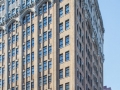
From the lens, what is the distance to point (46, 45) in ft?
268

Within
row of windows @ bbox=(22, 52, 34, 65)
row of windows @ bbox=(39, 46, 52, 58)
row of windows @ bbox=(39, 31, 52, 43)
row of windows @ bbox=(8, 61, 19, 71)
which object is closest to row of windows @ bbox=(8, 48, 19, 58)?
row of windows @ bbox=(8, 61, 19, 71)

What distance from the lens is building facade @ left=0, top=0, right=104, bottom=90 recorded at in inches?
3044

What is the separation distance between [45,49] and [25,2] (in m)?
15.4

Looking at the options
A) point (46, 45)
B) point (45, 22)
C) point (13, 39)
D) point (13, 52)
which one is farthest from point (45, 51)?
point (13, 39)

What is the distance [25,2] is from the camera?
296 feet

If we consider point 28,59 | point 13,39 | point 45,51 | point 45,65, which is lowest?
point 45,65

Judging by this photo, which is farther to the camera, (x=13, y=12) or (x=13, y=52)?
(x=13, y=12)

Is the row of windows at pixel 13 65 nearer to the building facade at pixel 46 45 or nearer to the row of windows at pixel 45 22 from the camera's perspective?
the building facade at pixel 46 45

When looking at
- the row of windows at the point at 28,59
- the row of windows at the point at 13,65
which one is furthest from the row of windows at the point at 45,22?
the row of windows at the point at 13,65

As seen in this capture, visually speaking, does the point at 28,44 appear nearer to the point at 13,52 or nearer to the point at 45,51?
the point at 13,52

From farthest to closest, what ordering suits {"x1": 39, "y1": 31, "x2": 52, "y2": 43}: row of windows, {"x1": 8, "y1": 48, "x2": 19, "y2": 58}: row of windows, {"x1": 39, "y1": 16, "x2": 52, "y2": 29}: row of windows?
{"x1": 8, "y1": 48, "x2": 19, "y2": 58}: row of windows, {"x1": 39, "y1": 16, "x2": 52, "y2": 29}: row of windows, {"x1": 39, "y1": 31, "x2": 52, "y2": 43}: row of windows

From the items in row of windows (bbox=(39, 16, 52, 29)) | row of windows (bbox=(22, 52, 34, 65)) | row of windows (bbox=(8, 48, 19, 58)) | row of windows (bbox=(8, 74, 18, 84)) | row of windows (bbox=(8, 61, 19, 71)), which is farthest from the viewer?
row of windows (bbox=(8, 48, 19, 58))

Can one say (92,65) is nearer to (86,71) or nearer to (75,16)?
(86,71)

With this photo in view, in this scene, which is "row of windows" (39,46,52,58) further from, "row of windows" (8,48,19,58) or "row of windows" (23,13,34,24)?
"row of windows" (23,13,34,24)
